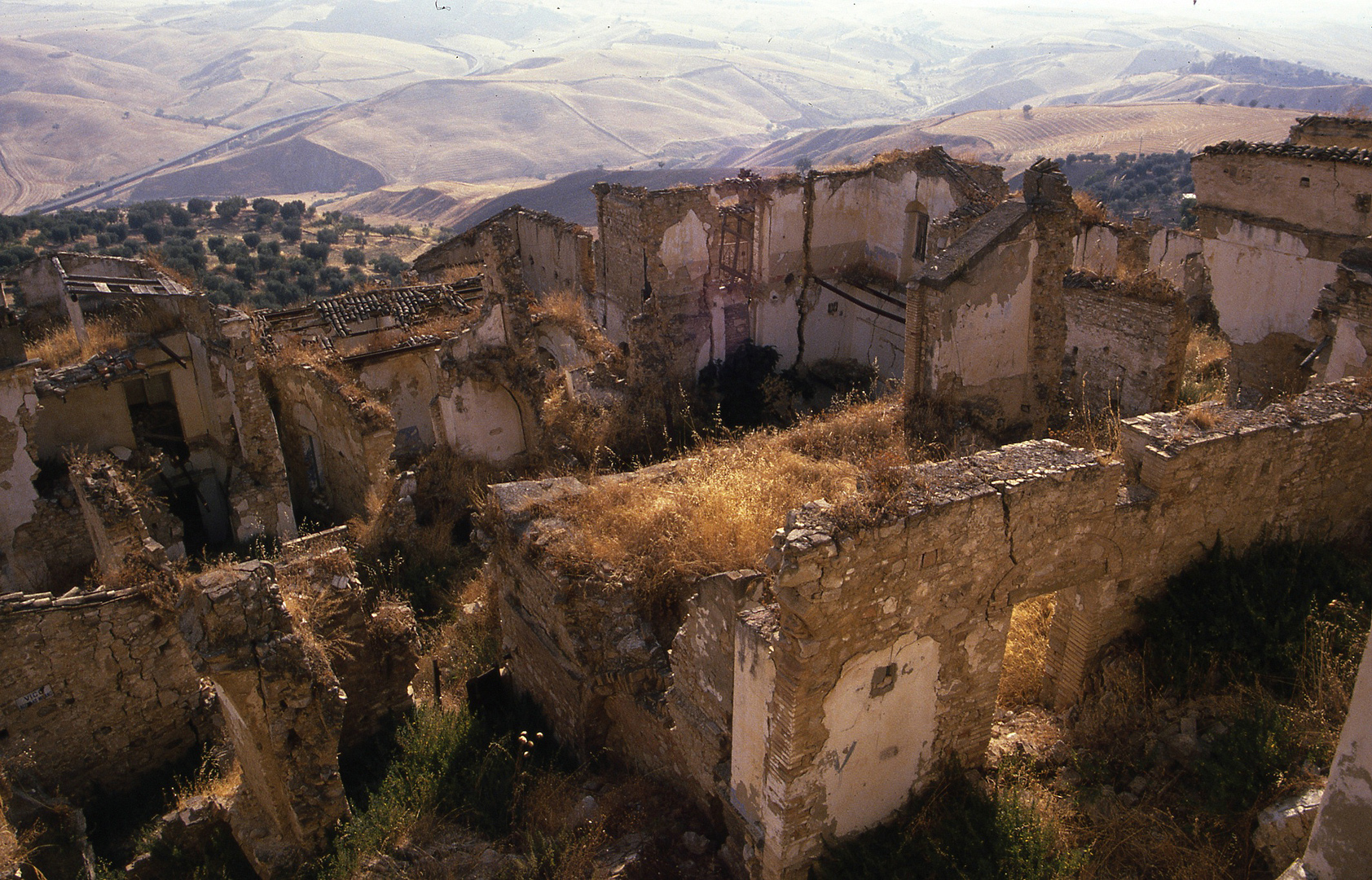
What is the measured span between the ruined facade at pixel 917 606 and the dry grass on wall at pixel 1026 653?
0.81 ft

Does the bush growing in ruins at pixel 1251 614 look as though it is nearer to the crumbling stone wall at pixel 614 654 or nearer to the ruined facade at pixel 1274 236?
the crumbling stone wall at pixel 614 654

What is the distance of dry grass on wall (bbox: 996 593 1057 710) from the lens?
23.6 feet

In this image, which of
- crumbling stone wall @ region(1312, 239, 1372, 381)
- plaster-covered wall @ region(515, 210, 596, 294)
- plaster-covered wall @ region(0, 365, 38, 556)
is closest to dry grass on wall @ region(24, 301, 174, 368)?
plaster-covered wall @ region(0, 365, 38, 556)

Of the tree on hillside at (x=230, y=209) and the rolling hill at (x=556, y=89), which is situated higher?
the rolling hill at (x=556, y=89)

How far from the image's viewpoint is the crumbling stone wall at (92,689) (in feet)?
27.5

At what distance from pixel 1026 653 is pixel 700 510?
3.09 m

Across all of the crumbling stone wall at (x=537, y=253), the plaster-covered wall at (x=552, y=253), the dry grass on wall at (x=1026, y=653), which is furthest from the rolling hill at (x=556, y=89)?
the dry grass on wall at (x=1026, y=653)

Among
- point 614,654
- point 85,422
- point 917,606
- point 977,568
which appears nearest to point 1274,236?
point 977,568

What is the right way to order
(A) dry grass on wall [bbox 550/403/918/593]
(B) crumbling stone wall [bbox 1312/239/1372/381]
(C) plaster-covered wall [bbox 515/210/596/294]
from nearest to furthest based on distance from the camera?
(A) dry grass on wall [bbox 550/403/918/593] → (B) crumbling stone wall [bbox 1312/239/1372/381] → (C) plaster-covered wall [bbox 515/210/596/294]

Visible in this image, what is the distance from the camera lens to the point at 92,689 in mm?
8773

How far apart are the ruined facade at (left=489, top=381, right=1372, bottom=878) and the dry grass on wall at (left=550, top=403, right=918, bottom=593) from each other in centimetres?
39

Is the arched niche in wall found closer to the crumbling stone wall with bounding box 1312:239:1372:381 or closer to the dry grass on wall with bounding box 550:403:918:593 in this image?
the crumbling stone wall with bounding box 1312:239:1372:381

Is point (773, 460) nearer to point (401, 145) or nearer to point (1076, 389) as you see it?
point (1076, 389)

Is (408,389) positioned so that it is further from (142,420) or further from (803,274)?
(803,274)
